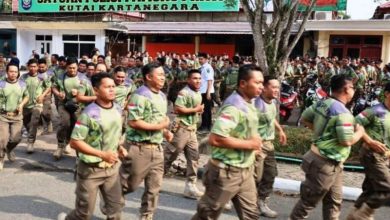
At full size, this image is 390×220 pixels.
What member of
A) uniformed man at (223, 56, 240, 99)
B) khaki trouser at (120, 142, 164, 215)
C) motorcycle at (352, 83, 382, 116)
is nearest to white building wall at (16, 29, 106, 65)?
uniformed man at (223, 56, 240, 99)

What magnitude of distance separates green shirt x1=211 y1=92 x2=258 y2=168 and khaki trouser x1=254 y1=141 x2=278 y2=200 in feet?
3.83

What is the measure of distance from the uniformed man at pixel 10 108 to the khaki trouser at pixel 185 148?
2.71 m

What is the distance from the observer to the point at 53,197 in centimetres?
589

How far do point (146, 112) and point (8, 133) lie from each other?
343 cm

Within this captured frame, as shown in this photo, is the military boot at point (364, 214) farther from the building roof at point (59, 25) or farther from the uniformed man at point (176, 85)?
the building roof at point (59, 25)

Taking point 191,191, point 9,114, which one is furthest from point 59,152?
point 191,191

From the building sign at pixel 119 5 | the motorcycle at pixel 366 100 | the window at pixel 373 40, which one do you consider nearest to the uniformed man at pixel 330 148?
the motorcycle at pixel 366 100

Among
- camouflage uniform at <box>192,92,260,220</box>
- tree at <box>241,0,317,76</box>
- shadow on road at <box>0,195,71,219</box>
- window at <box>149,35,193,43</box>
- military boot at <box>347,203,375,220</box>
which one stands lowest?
shadow on road at <box>0,195,71,219</box>

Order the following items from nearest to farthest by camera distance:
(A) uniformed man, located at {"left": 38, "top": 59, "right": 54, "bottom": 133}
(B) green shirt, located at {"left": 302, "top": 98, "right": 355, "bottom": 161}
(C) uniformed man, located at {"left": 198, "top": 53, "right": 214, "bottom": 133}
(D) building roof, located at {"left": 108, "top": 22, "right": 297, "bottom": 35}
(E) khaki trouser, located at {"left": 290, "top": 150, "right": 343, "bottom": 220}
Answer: (B) green shirt, located at {"left": 302, "top": 98, "right": 355, "bottom": 161} → (E) khaki trouser, located at {"left": 290, "top": 150, "right": 343, "bottom": 220} → (A) uniformed man, located at {"left": 38, "top": 59, "right": 54, "bottom": 133} → (C) uniformed man, located at {"left": 198, "top": 53, "right": 214, "bottom": 133} → (D) building roof, located at {"left": 108, "top": 22, "right": 297, "bottom": 35}

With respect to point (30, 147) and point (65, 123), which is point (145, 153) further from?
point (30, 147)

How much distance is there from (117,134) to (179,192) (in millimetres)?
2142

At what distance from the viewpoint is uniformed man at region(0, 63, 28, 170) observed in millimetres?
7207

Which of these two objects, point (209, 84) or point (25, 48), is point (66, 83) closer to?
point (209, 84)

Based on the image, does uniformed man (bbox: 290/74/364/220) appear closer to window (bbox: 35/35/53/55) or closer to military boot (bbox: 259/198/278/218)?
military boot (bbox: 259/198/278/218)
